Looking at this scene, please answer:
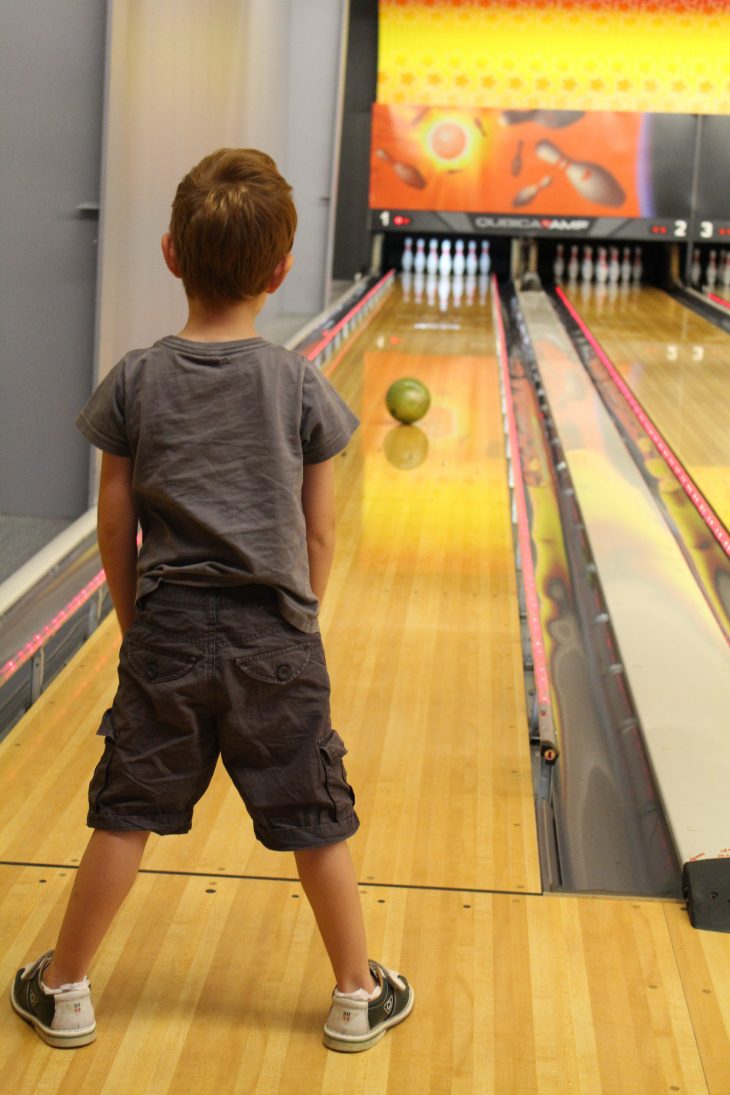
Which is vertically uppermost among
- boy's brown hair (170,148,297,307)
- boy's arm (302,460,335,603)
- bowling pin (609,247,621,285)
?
bowling pin (609,247,621,285)

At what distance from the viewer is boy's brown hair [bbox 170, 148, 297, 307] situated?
1.26 meters

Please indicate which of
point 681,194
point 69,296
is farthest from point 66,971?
point 681,194

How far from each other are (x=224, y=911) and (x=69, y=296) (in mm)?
1773

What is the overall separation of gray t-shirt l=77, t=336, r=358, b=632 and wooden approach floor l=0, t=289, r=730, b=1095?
47 cm

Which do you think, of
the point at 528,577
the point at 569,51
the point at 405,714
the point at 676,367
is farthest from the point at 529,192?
the point at 405,714

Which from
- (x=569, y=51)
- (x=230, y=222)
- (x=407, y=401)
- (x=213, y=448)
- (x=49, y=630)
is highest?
(x=569, y=51)

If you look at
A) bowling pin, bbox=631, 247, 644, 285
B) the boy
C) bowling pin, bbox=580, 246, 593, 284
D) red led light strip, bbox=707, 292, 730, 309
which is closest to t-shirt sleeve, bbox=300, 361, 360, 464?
the boy

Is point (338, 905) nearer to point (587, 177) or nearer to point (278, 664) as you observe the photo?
point (278, 664)

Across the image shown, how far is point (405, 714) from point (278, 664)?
105 centimetres

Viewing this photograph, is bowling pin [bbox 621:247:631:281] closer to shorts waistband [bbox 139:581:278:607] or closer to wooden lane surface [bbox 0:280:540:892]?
wooden lane surface [bbox 0:280:540:892]

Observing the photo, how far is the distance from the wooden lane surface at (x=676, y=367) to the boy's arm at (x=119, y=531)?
2.40 meters

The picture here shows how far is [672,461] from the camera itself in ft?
13.8

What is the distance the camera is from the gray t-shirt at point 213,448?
1.29 m

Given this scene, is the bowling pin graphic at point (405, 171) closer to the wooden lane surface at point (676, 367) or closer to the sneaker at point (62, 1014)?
the wooden lane surface at point (676, 367)
